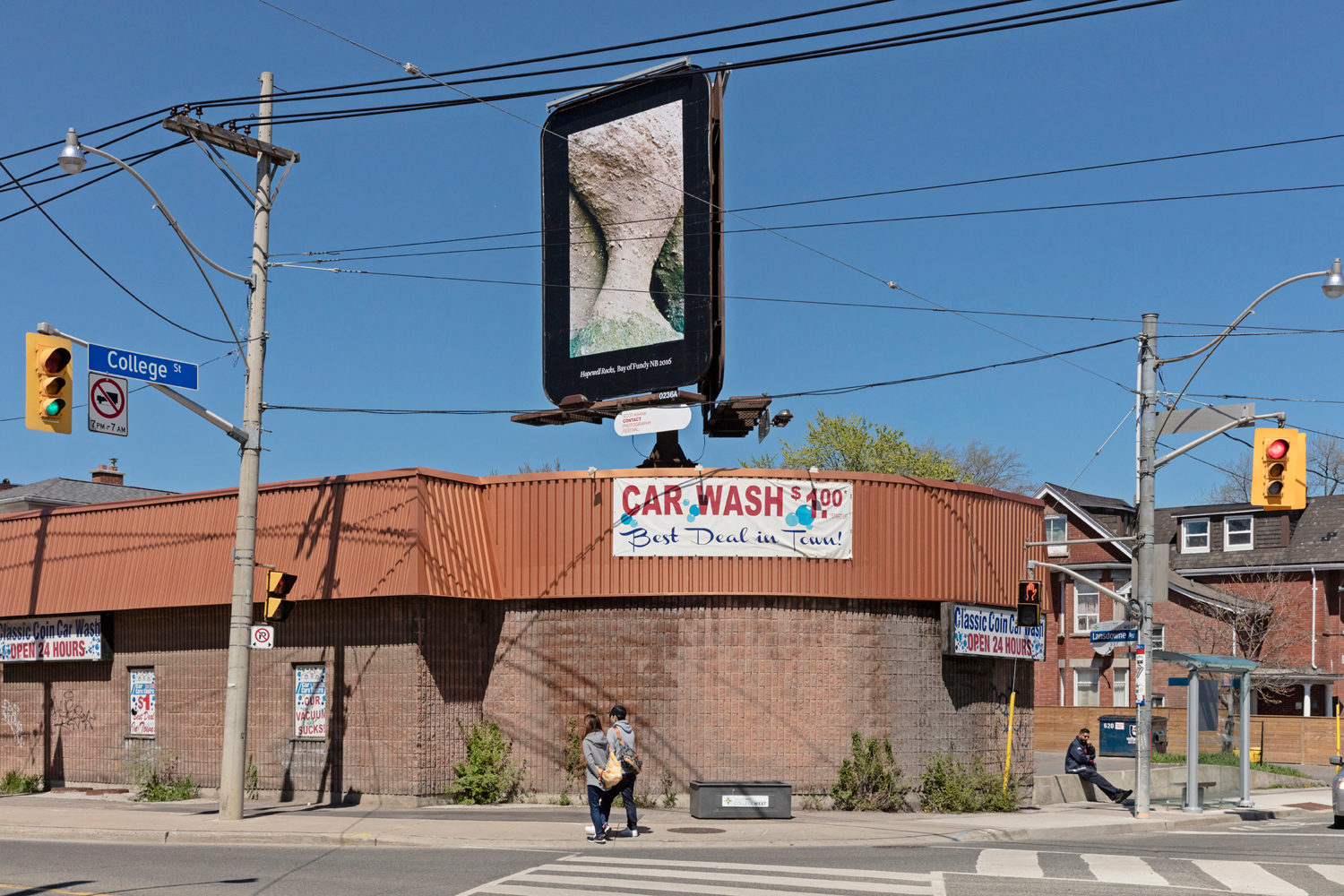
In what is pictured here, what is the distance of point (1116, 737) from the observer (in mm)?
39438

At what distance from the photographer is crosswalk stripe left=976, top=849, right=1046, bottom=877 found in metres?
14.5

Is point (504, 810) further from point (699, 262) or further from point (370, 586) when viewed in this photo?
point (699, 262)

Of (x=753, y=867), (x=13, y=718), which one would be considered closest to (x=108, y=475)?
(x=13, y=718)

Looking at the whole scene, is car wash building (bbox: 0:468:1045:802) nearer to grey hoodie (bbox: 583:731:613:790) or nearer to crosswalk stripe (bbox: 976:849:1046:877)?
grey hoodie (bbox: 583:731:613:790)

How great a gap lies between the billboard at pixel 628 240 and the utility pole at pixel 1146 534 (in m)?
7.73

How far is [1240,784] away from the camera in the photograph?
26609mm

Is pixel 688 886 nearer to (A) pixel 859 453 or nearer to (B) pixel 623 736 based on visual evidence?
(B) pixel 623 736

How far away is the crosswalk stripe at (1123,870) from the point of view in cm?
1402

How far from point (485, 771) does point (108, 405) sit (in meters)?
8.46

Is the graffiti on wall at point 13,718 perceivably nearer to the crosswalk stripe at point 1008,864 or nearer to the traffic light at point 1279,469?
the crosswalk stripe at point 1008,864

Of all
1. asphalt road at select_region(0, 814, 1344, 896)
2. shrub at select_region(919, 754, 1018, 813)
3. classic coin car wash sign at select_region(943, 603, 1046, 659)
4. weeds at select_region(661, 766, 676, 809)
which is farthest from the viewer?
classic coin car wash sign at select_region(943, 603, 1046, 659)

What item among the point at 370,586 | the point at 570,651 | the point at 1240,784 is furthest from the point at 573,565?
the point at 1240,784

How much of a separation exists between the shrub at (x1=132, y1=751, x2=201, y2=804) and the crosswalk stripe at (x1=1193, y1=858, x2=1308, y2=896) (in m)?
16.5

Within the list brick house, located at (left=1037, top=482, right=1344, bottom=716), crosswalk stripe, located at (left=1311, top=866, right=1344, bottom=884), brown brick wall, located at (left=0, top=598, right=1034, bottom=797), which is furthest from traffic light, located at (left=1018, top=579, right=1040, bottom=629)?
brick house, located at (left=1037, top=482, right=1344, bottom=716)
